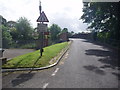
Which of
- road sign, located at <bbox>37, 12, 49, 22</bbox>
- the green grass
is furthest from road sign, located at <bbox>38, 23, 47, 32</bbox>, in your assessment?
the green grass

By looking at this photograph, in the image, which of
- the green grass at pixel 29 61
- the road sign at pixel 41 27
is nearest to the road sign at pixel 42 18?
the road sign at pixel 41 27

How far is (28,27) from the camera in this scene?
56000 millimetres

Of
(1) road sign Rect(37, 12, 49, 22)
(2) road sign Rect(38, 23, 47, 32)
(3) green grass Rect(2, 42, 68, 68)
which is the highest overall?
(1) road sign Rect(37, 12, 49, 22)

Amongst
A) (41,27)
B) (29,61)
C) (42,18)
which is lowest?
(29,61)

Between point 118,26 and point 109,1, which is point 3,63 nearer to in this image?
point 109,1

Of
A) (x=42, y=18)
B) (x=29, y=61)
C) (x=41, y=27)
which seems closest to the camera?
(x=29, y=61)

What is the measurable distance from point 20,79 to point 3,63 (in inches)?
145

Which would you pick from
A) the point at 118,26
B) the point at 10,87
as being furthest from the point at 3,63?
the point at 118,26

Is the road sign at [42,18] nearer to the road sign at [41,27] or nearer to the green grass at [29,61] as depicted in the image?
the road sign at [41,27]

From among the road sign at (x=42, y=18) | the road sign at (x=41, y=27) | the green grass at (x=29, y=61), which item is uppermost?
the road sign at (x=42, y=18)

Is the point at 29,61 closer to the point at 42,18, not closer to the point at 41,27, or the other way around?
the point at 41,27

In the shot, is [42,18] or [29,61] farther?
[42,18]

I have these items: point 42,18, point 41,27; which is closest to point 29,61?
point 41,27

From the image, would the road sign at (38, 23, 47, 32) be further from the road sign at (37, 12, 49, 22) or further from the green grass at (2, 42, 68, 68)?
the green grass at (2, 42, 68, 68)
